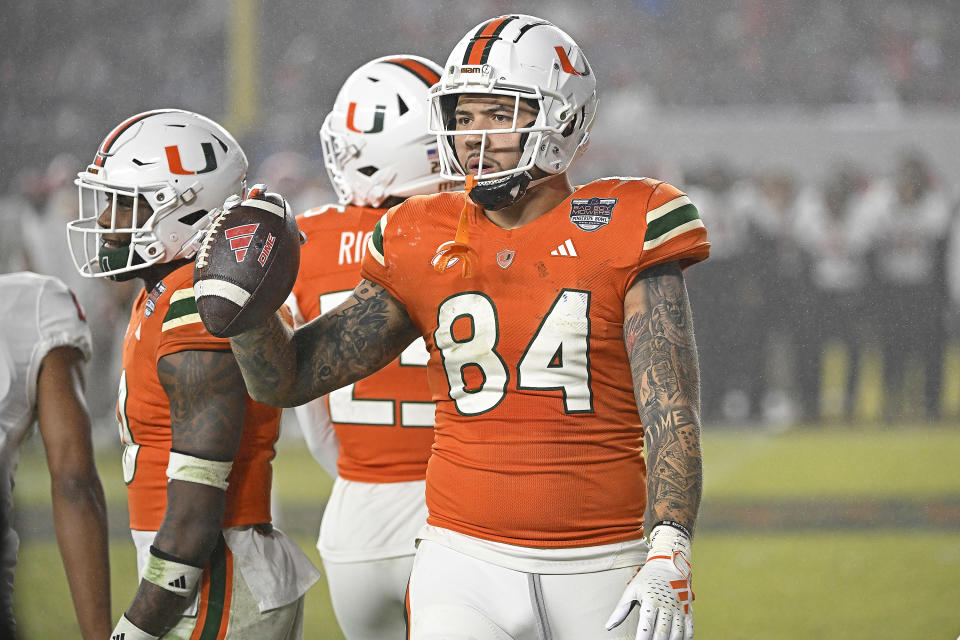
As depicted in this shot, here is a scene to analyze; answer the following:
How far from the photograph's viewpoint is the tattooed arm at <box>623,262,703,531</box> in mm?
1711

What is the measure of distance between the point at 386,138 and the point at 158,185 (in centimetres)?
64

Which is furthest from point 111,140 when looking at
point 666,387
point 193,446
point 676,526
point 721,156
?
point 721,156

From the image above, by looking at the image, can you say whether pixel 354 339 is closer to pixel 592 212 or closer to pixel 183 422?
pixel 183 422

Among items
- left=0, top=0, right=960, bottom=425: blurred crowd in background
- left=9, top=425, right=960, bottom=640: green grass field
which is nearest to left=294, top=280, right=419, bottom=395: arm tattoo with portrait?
left=9, top=425, right=960, bottom=640: green grass field

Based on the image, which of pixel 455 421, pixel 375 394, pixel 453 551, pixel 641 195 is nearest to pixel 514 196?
pixel 641 195

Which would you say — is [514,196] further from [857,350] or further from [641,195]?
[857,350]

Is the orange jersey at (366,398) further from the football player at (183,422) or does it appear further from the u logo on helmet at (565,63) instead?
the u logo on helmet at (565,63)

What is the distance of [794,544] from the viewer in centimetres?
511

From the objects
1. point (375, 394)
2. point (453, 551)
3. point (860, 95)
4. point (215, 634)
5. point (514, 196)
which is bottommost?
point (215, 634)

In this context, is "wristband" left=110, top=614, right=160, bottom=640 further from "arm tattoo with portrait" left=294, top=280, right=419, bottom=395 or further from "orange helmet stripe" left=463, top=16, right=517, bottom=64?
"orange helmet stripe" left=463, top=16, right=517, bottom=64

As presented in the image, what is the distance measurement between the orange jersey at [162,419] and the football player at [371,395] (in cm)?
39

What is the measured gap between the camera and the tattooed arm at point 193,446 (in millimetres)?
1963

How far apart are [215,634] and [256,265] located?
0.68 m

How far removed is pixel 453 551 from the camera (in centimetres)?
184
